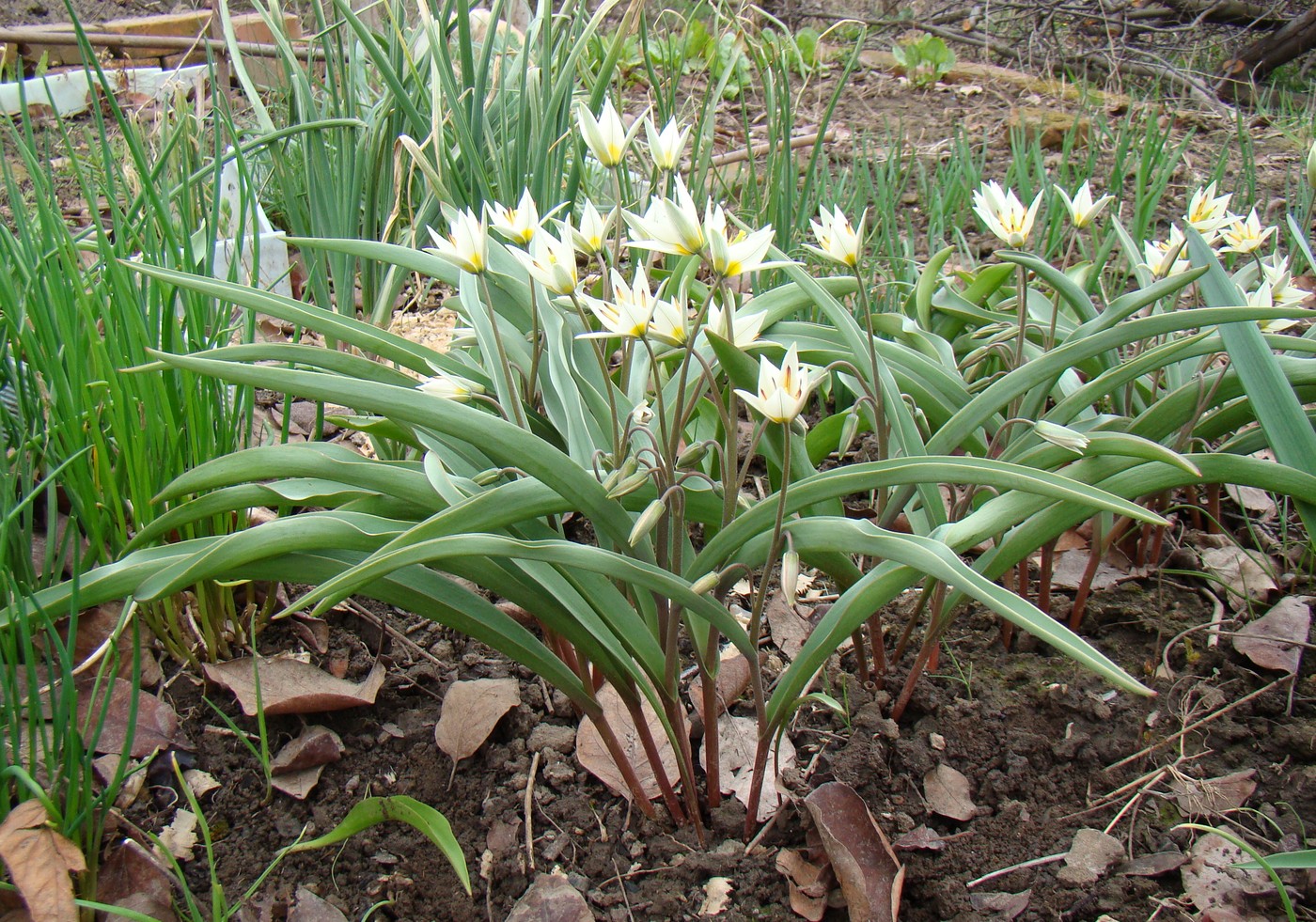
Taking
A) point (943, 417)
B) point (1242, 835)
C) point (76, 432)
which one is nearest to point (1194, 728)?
point (1242, 835)

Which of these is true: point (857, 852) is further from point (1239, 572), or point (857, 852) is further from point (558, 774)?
point (1239, 572)

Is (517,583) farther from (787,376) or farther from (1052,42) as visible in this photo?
(1052,42)

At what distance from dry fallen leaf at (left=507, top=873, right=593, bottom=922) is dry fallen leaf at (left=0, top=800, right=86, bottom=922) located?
0.46 m

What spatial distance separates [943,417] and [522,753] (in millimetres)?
797

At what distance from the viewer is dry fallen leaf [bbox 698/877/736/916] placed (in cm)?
110

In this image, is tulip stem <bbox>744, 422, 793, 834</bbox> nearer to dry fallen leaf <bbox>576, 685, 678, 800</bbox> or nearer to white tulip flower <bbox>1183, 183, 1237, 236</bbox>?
dry fallen leaf <bbox>576, 685, 678, 800</bbox>

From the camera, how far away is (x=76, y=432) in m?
1.20

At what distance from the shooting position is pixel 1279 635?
142 cm

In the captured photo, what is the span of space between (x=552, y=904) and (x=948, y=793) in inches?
20.8

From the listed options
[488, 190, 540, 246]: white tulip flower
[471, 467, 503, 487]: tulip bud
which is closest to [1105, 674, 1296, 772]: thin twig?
[471, 467, 503, 487]: tulip bud

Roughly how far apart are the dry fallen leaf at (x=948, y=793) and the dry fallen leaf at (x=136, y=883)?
3.03 feet

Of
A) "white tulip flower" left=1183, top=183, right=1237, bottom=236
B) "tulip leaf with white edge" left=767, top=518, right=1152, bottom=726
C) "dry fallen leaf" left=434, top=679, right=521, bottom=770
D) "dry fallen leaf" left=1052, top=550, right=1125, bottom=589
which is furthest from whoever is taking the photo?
"dry fallen leaf" left=1052, top=550, right=1125, bottom=589

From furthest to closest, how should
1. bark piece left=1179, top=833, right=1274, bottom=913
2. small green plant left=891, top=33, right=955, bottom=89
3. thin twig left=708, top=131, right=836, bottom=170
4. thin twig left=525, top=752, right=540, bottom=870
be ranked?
small green plant left=891, top=33, right=955, bottom=89 → thin twig left=708, top=131, right=836, bottom=170 → thin twig left=525, top=752, right=540, bottom=870 → bark piece left=1179, top=833, right=1274, bottom=913

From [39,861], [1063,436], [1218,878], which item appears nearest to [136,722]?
[39,861]
